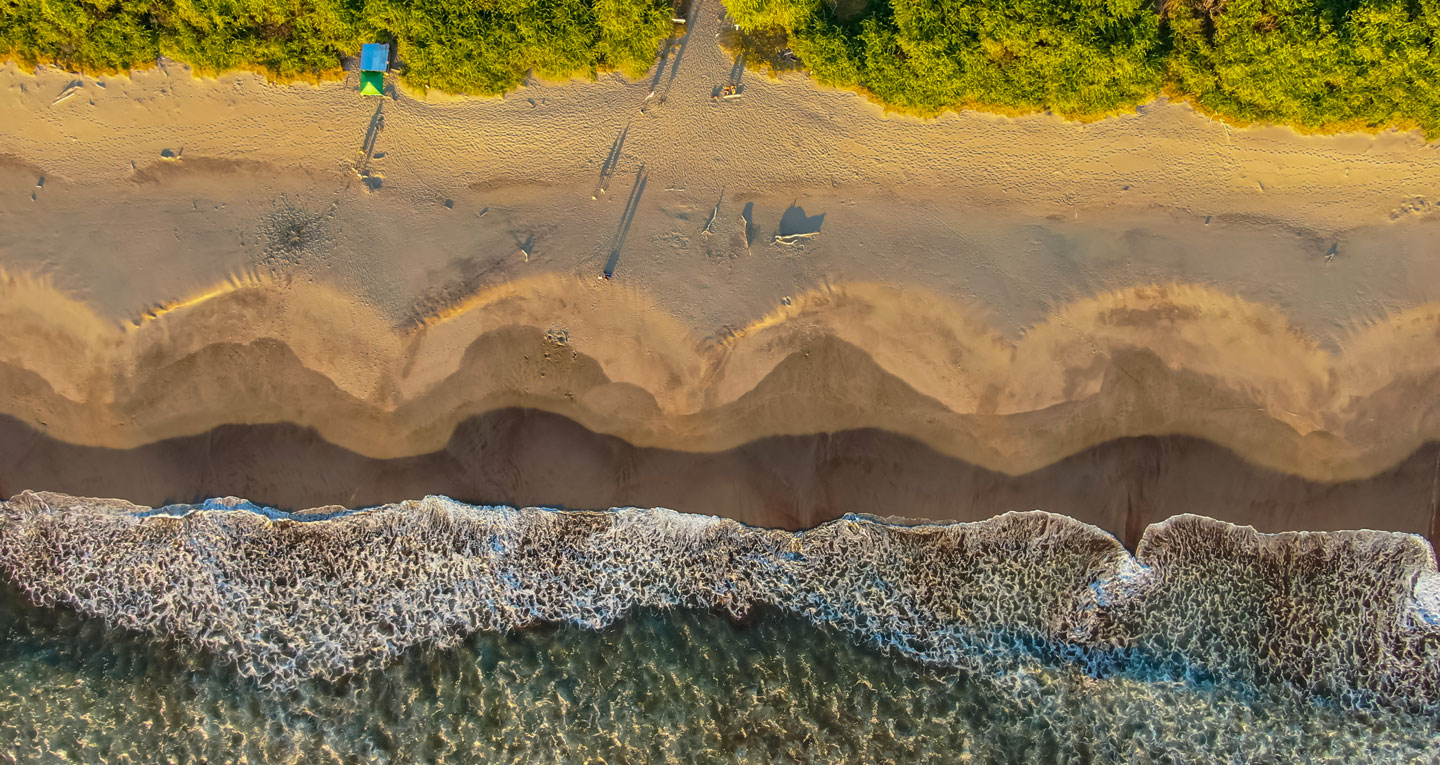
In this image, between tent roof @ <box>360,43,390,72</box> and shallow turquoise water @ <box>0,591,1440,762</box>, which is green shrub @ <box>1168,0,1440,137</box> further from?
tent roof @ <box>360,43,390,72</box>

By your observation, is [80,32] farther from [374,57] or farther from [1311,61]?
[1311,61]

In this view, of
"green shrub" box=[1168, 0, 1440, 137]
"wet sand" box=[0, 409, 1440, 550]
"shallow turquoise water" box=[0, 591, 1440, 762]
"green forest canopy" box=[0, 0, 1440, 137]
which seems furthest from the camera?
"wet sand" box=[0, 409, 1440, 550]

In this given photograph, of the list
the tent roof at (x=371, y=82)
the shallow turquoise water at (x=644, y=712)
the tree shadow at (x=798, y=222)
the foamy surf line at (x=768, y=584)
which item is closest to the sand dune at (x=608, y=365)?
the tree shadow at (x=798, y=222)

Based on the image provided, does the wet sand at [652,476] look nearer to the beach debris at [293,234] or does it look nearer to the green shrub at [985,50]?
the beach debris at [293,234]

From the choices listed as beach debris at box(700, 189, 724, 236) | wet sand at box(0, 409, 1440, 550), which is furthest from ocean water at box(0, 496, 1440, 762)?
beach debris at box(700, 189, 724, 236)

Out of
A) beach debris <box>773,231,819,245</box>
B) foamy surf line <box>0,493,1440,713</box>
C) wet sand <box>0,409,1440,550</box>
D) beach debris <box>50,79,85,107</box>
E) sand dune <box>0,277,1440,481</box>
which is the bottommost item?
foamy surf line <box>0,493,1440,713</box>

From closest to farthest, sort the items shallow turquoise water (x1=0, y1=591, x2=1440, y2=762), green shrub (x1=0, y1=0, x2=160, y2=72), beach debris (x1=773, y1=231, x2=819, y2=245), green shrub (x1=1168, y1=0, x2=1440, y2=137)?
1. green shrub (x1=1168, y1=0, x2=1440, y2=137)
2. shallow turquoise water (x1=0, y1=591, x2=1440, y2=762)
3. green shrub (x1=0, y1=0, x2=160, y2=72)
4. beach debris (x1=773, y1=231, x2=819, y2=245)
